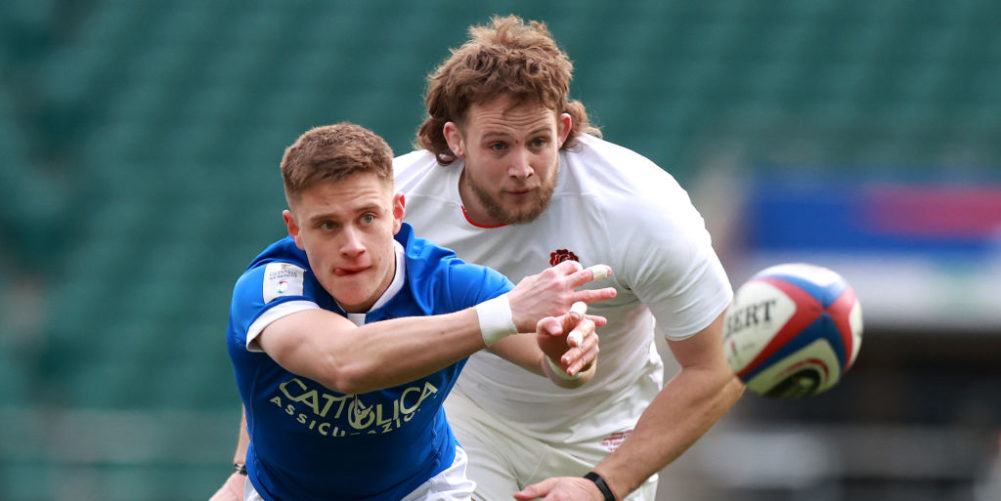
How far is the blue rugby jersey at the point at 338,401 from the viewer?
419 cm

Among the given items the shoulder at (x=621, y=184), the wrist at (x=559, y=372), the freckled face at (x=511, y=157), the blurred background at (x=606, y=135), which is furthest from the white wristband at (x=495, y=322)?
the blurred background at (x=606, y=135)

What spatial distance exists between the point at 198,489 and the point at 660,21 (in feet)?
20.5

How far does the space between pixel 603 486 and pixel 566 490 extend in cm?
22

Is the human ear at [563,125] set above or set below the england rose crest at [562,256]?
above

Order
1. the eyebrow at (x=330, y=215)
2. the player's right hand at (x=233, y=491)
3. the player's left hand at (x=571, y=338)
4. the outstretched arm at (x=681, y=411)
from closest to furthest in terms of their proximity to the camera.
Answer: the player's left hand at (x=571, y=338)
the eyebrow at (x=330, y=215)
the player's right hand at (x=233, y=491)
the outstretched arm at (x=681, y=411)

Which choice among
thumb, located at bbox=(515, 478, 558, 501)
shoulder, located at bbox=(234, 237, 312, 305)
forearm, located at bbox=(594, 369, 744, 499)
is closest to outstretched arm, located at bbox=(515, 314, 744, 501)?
forearm, located at bbox=(594, 369, 744, 499)

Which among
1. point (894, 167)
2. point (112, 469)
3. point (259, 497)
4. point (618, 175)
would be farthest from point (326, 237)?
point (894, 167)

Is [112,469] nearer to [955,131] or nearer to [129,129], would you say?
[129,129]

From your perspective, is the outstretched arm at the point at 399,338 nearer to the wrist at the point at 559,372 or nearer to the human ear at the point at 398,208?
the wrist at the point at 559,372

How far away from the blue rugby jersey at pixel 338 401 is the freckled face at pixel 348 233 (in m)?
0.10

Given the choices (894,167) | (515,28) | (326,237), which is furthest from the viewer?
(894,167)

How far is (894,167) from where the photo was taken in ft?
33.2

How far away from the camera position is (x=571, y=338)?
12.7ft

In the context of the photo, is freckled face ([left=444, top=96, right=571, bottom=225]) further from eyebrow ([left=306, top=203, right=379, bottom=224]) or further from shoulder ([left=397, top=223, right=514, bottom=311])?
eyebrow ([left=306, top=203, right=379, bottom=224])
